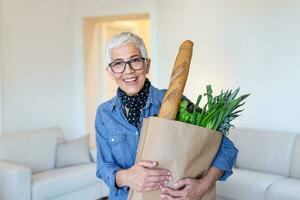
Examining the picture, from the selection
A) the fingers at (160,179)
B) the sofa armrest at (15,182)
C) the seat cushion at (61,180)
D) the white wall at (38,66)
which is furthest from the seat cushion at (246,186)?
the white wall at (38,66)

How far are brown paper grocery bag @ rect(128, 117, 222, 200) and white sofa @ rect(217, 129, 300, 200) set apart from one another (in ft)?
6.90

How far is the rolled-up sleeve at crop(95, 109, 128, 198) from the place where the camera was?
4.22ft

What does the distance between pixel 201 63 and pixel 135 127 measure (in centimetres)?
328

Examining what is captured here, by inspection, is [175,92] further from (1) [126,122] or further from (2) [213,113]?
(1) [126,122]

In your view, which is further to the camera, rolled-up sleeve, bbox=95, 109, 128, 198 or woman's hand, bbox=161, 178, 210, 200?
rolled-up sleeve, bbox=95, 109, 128, 198

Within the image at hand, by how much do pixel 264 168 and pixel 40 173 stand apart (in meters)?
2.21

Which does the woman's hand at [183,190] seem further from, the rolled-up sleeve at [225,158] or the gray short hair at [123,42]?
the gray short hair at [123,42]

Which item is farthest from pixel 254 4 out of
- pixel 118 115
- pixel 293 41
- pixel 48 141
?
pixel 118 115

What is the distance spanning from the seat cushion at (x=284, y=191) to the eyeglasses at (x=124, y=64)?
85.5 inches

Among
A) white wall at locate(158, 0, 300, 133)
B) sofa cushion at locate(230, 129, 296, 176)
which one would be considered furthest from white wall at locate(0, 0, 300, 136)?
sofa cushion at locate(230, 129, 296, 176)

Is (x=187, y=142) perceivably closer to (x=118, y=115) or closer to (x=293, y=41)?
(x=118, y=115)

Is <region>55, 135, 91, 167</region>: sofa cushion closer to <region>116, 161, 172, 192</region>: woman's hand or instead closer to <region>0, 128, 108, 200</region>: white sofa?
<region>0, 128, 108, 200</region>: white sofa

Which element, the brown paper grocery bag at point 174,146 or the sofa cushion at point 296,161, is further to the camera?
the sofa cushion at point 296,161

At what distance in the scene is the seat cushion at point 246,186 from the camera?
3.18m
